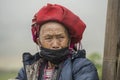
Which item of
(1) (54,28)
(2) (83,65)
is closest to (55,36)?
(1) (54,28)

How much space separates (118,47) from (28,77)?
584mm

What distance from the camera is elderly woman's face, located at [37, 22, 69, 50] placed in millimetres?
2762

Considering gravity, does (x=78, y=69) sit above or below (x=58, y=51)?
below

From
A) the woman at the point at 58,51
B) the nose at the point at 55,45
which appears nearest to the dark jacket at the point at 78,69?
the woman at the point at 58,51

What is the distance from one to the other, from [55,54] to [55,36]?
0.37 ft

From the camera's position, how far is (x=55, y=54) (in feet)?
8.99

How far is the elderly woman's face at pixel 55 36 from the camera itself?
109 inches

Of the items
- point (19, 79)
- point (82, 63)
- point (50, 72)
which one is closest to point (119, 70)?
point (82, 63)

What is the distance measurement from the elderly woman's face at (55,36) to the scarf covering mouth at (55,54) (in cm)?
2

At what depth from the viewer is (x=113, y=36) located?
2768 mm

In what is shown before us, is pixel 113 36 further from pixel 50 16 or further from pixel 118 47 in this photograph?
pixel 50 16

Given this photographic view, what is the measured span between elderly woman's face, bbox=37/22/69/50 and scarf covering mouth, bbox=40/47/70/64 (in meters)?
0.02

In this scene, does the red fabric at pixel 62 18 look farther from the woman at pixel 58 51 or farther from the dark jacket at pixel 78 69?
the dark jacket at pixel 78 69

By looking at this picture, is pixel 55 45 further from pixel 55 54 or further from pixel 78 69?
pixel 78 69
